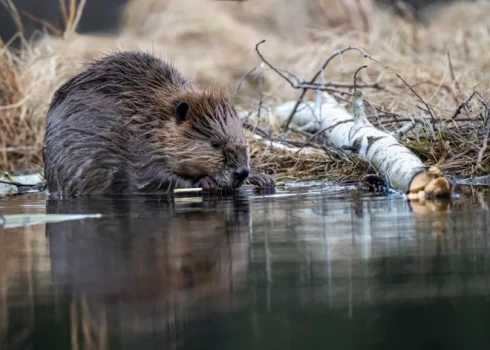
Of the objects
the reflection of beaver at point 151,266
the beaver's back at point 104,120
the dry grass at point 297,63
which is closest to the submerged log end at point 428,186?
the reflection of beaver at point 151,266

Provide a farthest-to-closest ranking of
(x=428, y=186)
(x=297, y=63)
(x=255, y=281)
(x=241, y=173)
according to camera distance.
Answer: (x=297, y=63) → (x=241, y=173) → (x=428, y=186) → (x=255, y=281)

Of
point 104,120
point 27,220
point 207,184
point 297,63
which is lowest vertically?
point 27,220

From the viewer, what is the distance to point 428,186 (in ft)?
13.3

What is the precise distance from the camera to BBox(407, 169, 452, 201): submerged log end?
4.03 m

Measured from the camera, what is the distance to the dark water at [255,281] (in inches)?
71.1

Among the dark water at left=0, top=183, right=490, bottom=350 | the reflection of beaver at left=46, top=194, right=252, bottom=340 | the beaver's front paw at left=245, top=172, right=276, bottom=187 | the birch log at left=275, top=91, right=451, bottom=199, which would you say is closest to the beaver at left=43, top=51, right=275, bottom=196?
the beaver's front paw at left=245, top=172, right=276, bottom=187

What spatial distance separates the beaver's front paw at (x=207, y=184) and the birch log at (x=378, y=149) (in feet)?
2.48

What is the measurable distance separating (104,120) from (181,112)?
429 millimetres

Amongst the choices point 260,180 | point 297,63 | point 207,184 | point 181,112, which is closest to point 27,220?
point 207,184

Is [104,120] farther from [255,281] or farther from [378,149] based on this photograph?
[255,281]

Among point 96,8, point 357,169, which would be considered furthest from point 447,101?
point 96,8

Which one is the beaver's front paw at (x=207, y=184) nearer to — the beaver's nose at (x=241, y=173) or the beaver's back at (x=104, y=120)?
the beaver's nose at (x=241, y=173)

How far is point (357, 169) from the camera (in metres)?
5.28

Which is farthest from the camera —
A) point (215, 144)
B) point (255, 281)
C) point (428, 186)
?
point (215, 144)
